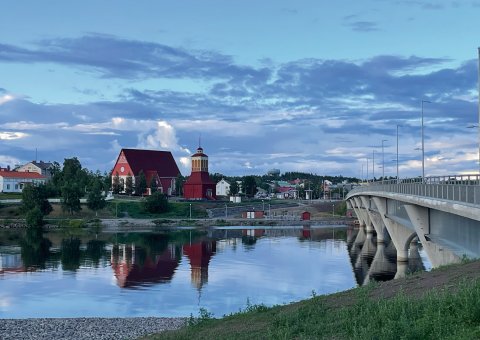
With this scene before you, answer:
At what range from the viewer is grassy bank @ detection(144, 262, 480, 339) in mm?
13195

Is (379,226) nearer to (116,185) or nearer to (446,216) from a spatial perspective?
(446,216)

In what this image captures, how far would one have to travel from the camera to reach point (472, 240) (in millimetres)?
28734

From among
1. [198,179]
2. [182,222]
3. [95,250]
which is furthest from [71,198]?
[95,250]

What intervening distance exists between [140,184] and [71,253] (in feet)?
246

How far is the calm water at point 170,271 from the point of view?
138ft

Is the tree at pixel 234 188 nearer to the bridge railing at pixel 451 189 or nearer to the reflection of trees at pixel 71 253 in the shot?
the reflection of trees at pixel 71 253

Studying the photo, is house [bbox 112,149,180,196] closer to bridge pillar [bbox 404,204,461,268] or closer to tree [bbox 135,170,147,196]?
tree [bbox 135,170,147,196]

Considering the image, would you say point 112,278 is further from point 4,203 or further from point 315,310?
point 4,203

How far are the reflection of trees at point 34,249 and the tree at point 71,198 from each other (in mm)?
15714

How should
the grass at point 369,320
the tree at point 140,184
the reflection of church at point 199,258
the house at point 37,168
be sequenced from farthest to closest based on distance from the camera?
the house at point 37,168 < the tree at point 140,184 < the reflection of church at point 199,258 < the grass at point 369,320

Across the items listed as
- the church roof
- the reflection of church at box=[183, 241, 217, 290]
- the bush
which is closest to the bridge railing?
the reflection of church at box=[183, 241, 217, 290]

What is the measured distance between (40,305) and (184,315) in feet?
34.3

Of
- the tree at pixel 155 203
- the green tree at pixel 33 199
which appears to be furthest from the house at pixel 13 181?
the tree at pixel 155 203

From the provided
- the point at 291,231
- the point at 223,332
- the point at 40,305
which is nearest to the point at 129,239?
the point at 291,231
